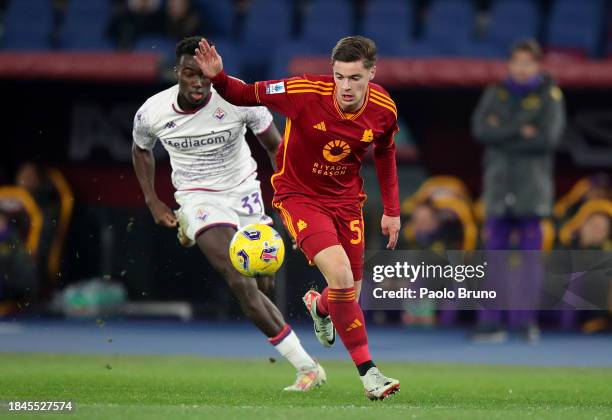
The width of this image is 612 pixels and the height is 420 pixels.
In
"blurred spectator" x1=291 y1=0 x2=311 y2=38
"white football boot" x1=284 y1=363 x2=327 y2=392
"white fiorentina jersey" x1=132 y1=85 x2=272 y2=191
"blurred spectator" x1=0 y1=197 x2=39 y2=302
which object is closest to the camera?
"white football boot" x1=284 y1=363 x2=327 y2=392

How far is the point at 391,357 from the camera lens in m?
12.3

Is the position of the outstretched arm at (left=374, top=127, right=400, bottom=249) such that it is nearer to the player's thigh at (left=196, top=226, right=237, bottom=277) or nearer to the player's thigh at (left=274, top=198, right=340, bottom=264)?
the player's thigh at (left=274, top=198, right=340, bottom=264)

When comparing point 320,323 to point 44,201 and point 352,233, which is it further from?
point 44,201

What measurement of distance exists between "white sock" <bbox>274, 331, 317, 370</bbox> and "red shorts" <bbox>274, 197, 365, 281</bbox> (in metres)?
0.76

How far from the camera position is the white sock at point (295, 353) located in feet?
30.5

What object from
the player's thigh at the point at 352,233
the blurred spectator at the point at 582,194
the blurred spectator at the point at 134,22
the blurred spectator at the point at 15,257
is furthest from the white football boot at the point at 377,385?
the blurred spectator at the point at 134,22

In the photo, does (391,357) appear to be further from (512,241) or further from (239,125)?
(239,125)

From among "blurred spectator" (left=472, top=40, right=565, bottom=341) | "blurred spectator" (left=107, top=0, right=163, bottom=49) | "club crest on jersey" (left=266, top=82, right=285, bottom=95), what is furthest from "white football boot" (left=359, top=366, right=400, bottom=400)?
"blurred spectator" (left=107, top=0, right=163, bottom=49)

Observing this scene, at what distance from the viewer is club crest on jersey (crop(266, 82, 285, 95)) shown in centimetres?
834

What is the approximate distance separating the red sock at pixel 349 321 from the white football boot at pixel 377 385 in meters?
0.14

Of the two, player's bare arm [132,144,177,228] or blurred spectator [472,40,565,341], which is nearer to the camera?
player's bare arm [132,144,177,228]

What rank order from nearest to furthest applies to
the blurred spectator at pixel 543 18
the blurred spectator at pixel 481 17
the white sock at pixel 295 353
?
the white sock at pixel 295 353 < the blurred spectator at pixel 543 18 < the blurred spectator at pixel 481 17

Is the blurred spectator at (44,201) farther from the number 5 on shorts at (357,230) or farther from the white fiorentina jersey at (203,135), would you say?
the number 5 on shorts at (357,230)

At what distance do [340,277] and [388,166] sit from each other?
0.96 metres
